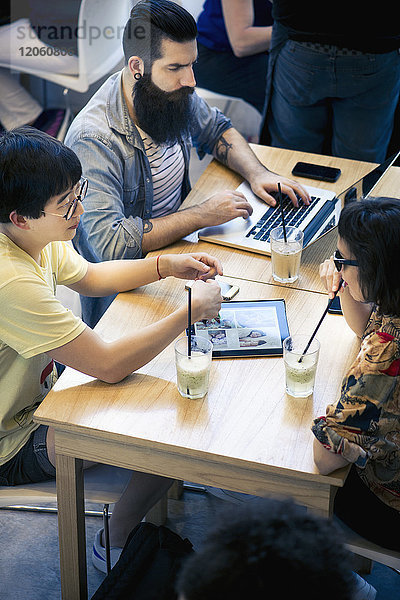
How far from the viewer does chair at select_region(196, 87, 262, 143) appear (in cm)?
368

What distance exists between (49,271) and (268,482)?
0.75 m

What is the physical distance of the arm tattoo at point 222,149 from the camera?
2445 millimetres

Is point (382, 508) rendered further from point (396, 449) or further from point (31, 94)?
point (31, 94)

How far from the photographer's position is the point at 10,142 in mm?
1553

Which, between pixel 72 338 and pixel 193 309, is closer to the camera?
pixel 72 338

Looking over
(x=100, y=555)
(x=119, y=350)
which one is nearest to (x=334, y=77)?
(x=119, y=350)

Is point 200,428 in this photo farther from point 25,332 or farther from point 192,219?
point 192,219

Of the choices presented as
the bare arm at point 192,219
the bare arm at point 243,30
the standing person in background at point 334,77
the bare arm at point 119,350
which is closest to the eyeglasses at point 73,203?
the bare arm at point 119,350

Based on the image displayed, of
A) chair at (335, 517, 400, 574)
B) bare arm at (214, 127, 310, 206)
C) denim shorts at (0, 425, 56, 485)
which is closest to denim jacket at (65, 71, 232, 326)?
bare arm at (214, 127, 310, 206)

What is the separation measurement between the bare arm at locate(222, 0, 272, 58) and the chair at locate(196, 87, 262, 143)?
27 centimetres

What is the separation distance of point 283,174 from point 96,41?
5.52 ft

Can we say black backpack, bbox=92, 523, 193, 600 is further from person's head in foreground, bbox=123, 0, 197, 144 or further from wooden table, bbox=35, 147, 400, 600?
person's head in foreground, bbox=123, 0, 197, 144

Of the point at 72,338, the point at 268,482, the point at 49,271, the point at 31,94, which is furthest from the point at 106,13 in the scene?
the point at 268,482

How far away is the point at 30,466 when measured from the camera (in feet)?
5.48
